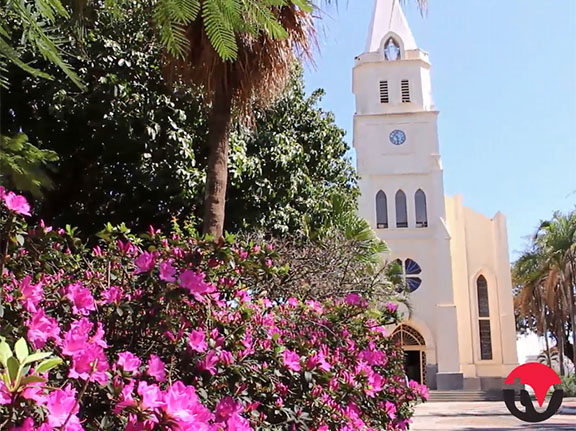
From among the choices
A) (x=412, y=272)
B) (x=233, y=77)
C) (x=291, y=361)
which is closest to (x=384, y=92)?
(x=412, y=272)

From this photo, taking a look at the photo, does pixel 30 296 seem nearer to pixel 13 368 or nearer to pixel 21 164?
pixel 13 368

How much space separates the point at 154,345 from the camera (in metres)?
3.08

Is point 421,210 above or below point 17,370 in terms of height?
above

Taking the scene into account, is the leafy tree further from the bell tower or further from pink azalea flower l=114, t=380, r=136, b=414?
the bell tower

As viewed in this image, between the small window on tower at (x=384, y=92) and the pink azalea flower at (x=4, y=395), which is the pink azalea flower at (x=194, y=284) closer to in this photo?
the pink azalea flower at (x=4, y=395)

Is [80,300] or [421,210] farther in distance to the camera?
[421,210]

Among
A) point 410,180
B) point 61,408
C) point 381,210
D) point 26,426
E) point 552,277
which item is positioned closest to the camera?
point 26,426

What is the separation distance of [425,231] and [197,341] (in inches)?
1131

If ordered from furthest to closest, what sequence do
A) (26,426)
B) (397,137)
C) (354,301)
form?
(397,137)
(354,301)
(26,426)

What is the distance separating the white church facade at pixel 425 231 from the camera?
98.8ft

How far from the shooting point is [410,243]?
3094 cm

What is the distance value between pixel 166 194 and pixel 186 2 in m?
6.85

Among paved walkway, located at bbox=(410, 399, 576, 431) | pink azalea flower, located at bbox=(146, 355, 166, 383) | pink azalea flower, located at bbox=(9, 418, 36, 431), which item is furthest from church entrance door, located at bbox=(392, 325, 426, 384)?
pink azalea flower, located at bbox=(9, 418, 36, 431)

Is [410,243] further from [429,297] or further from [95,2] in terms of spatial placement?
[95,2]
